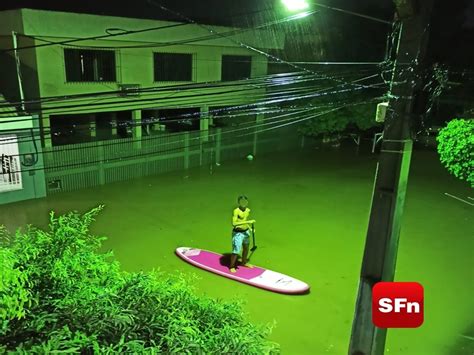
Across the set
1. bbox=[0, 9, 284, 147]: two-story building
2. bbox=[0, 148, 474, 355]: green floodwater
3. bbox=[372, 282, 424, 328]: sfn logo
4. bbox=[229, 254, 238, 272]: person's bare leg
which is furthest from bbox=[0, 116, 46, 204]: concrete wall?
bbox=[372, 282, 424, 328]: sfn logo

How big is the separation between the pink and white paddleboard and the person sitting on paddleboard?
18 cm

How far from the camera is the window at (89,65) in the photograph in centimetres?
1339

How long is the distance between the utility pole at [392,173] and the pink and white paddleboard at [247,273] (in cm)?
319

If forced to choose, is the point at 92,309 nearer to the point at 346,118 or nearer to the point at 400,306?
→ the point at 400,306

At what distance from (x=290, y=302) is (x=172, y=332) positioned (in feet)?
16.6

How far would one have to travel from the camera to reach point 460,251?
9.60 meters

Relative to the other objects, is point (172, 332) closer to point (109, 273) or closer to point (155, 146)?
point (109, 273)

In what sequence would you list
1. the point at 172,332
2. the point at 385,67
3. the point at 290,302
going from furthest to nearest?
the point at 290,302 < the point at 385,67 < the point at 172,332

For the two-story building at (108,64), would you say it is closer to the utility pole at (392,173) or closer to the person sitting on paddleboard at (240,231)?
the person sitting on paddleboard at (240,231)

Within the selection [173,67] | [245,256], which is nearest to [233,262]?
[245,256]

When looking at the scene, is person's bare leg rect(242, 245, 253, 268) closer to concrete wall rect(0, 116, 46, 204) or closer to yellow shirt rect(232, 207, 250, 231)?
yellow shirt rect(232, 207, 250, 231)

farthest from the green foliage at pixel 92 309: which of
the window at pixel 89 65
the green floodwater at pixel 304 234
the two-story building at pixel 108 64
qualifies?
the window at pixel 89 65

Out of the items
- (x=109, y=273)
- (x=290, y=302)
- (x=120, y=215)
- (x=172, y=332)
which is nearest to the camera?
(x=172, y=332)

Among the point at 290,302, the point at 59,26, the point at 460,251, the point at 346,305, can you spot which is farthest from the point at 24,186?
the point at 460,251
